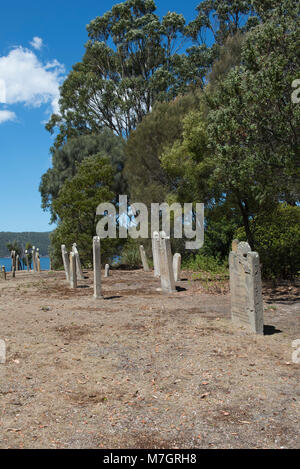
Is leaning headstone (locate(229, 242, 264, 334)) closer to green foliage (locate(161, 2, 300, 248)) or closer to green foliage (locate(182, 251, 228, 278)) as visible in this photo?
green foliage (locate(161, 2, 300, 248))

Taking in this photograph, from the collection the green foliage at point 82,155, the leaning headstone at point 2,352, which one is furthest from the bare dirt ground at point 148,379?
the green foliage at point 82,155

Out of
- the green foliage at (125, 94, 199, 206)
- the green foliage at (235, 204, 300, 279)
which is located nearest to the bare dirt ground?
the green foliage at (235, 204, 300, 279)

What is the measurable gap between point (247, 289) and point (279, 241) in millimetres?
7725

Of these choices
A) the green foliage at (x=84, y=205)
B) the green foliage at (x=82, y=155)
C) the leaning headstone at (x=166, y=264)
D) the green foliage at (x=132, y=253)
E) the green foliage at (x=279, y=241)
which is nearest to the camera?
the leaning headstone at (x=166, y=264)

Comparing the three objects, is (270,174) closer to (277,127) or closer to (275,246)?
(277,127)

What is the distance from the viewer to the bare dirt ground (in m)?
4.43

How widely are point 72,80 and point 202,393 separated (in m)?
33.0

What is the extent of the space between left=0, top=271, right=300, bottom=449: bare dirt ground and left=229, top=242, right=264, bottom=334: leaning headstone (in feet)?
0.93

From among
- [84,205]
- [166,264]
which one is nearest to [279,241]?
[166,264]

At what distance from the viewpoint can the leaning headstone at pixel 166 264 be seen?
12.9 meters

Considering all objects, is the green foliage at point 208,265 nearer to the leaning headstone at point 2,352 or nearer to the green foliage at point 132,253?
the green foliage at point 132,253

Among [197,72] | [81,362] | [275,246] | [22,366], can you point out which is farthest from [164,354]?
[197,72]

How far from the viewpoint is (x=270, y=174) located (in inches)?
454

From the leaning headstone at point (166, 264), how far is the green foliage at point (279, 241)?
3.83 m
